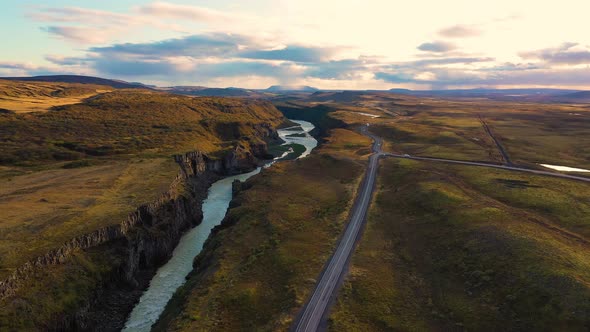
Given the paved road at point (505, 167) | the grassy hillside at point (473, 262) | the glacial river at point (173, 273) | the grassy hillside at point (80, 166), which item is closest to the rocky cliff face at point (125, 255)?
the glacial river at point (173, 273)

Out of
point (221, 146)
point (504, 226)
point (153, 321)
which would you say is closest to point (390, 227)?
point (504, 226)

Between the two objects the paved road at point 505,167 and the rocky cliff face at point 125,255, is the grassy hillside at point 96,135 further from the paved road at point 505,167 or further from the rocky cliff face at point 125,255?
the paved road at point 505,167

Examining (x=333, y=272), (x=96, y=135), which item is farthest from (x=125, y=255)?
(x=96, y=135)

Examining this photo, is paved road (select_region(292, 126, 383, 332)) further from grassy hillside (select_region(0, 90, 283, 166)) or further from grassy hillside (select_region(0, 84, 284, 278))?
grassy hillside (select_region(0, 90, 283, 166))

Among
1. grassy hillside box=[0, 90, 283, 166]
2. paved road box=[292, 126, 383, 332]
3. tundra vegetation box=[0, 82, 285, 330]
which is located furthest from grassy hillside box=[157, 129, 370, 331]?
grassy hillside box=[0, 90, 283, 166]

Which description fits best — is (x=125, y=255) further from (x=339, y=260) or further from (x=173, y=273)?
(x=339, y=260)
